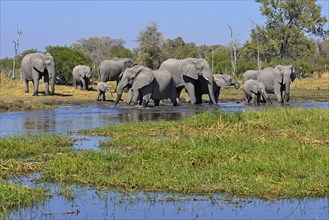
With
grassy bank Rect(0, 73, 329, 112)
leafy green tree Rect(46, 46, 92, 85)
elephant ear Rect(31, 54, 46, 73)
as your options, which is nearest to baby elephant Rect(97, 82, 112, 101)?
grassy bank Rect(0, 73, 329, 112)

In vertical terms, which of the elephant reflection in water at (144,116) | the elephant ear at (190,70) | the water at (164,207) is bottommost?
the water at (164,207)

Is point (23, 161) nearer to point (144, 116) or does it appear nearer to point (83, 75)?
point (144, 116)

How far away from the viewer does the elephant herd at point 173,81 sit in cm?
2406

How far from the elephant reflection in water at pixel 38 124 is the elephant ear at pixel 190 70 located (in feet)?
25.2

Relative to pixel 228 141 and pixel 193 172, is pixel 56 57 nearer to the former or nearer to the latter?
pixel 228 141

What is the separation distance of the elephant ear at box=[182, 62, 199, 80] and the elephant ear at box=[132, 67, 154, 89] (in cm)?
315

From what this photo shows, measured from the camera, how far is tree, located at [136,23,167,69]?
4228 centimetres

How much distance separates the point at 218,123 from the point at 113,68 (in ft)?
67.0

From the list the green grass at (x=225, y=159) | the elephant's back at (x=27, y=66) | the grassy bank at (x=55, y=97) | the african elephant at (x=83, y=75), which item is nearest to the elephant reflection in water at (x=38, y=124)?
the green grass at (x=225, y=159)

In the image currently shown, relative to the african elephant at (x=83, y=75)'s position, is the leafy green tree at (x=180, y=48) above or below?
above

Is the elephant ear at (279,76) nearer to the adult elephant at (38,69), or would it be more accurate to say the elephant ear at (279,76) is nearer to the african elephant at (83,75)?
the african elephant at (83,75)

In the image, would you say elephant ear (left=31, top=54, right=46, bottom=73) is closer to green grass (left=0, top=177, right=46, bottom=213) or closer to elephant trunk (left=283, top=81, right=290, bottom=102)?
elephant trunk (left=283, top=81, right=290, bottom=102)

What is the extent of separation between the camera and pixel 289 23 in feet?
176

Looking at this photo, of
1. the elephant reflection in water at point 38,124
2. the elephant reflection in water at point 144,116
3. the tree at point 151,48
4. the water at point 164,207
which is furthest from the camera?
the tree at point 151,48
